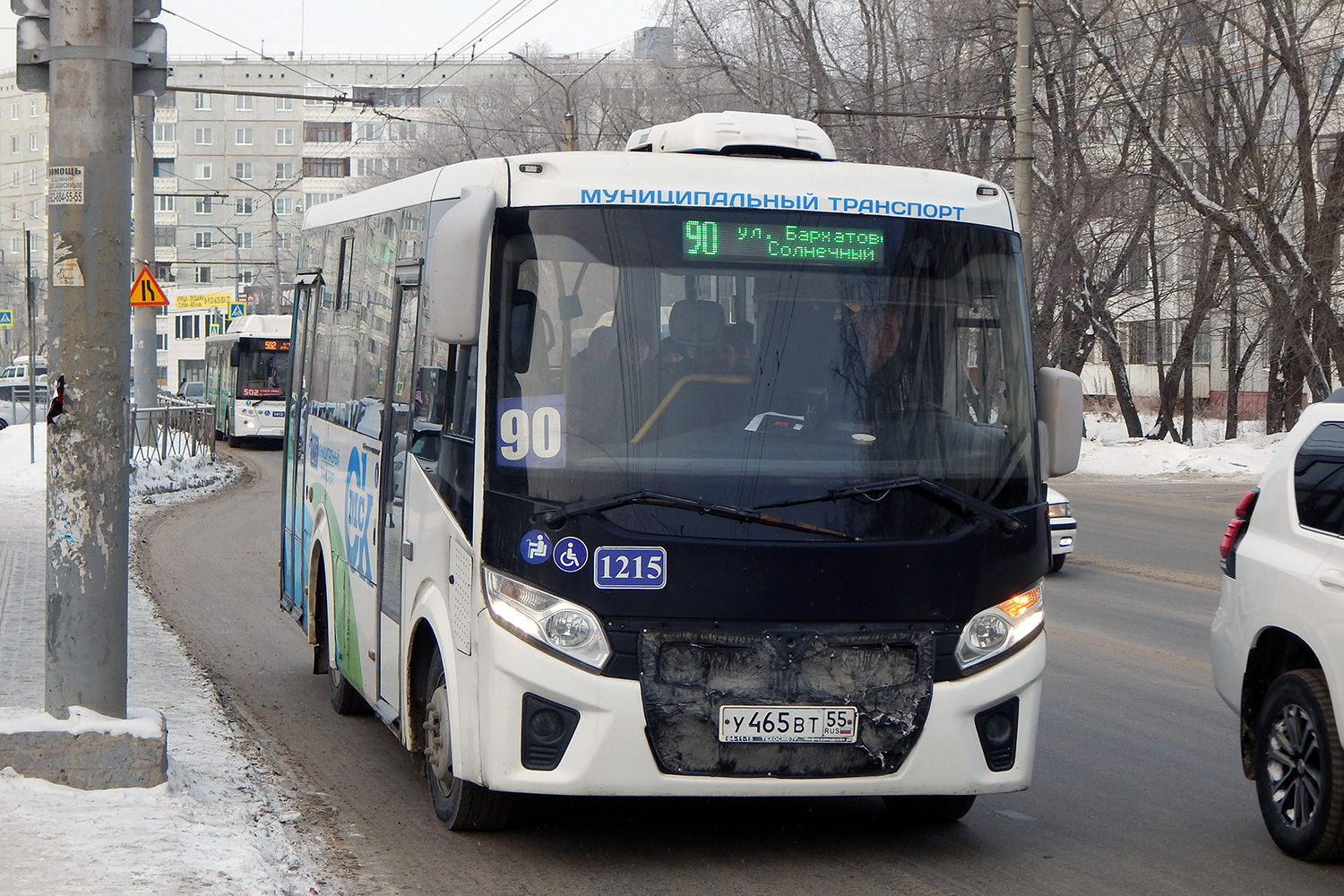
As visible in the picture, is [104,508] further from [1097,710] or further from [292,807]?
[1097,710]

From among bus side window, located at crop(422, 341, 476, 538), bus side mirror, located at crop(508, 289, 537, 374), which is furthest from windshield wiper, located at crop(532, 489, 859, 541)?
bus side mirror, located at crop(508, 289, 537, 374)

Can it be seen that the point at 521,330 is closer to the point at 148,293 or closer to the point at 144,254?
the point at 148,293

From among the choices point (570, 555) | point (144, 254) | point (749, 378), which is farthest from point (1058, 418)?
point (144, 254)

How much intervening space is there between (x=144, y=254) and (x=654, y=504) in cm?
2240

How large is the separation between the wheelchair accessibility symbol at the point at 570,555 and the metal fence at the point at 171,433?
2032cm

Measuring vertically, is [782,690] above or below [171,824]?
above

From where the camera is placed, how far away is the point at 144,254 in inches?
1014

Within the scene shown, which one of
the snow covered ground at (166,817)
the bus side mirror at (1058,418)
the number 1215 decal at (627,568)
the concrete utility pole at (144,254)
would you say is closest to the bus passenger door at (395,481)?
the snow covered ground at (166,817)

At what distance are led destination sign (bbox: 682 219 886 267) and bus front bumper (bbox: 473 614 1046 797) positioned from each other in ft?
4.88

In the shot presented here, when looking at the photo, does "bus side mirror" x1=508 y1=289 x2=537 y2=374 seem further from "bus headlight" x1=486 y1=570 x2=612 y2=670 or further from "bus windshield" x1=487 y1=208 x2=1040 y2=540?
"bus headlight" x1=486 y1=570 x2=612 y2=670

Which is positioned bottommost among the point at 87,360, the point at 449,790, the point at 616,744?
the point at 449,790

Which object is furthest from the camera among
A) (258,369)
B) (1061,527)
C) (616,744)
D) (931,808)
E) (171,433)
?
(258,369)

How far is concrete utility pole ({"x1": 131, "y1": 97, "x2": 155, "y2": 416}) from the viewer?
81.7 ft

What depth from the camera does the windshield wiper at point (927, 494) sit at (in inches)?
210
